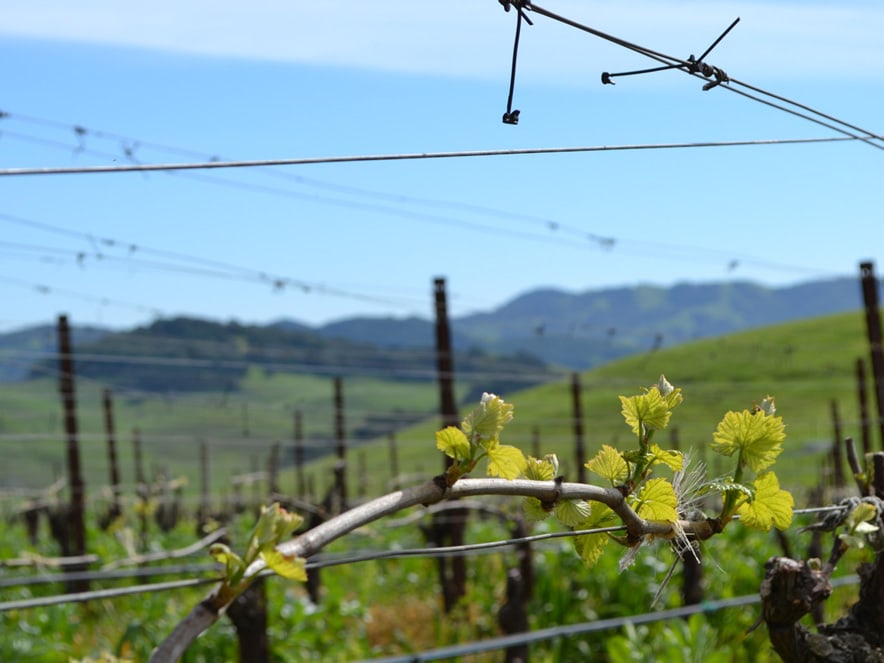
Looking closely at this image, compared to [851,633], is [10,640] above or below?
below

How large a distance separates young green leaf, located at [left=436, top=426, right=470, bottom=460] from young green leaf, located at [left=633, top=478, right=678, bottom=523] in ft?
0.97

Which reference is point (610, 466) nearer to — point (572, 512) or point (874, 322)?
point (572, 512)

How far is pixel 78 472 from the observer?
14.5m

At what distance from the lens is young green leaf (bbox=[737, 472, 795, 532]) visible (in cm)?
151

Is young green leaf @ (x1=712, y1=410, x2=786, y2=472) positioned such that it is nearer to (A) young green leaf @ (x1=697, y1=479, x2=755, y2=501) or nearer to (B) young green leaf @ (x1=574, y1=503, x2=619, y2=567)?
(A) young green leaf @ (x1=697, y1=479, x2=755, y2=501)

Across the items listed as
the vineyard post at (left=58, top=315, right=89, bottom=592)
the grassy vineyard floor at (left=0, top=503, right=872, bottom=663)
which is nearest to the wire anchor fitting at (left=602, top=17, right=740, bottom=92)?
the grassy vineyard floor at (left=0, top=503, right=872, bottom=663)

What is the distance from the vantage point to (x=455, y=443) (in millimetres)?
1290

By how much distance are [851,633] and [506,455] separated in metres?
1.08

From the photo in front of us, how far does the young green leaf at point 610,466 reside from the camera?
143cm

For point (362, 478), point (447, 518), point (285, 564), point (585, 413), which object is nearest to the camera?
point (285, 564)

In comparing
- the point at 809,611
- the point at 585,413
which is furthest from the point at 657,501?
the point at 585,413

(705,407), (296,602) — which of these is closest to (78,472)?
(296,602)

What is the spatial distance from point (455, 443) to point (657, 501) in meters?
0.33

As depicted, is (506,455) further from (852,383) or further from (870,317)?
(852,383)
